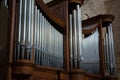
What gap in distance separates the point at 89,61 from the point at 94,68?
23 cm

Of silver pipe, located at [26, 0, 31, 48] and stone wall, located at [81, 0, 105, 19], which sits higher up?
stone wall, located at [81, 0, 105, 19]

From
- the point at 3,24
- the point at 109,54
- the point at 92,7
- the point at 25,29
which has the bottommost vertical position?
the point at 109,54

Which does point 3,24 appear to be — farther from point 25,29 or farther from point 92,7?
point 92,7

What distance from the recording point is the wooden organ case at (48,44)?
3711 millimetres

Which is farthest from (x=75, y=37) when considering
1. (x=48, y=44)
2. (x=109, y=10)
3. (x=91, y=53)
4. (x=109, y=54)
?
(x=109, y=10)

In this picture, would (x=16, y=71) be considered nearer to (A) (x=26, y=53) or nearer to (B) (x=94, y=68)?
(A) (x=26, y=53)

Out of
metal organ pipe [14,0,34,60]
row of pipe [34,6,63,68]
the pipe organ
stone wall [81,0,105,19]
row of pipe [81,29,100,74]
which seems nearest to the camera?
metal organ pipe [14,0,34,60]

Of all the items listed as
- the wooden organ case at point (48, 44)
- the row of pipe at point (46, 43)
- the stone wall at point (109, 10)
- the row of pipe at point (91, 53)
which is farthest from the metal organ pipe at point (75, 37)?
the stone wall at point (109, 10)

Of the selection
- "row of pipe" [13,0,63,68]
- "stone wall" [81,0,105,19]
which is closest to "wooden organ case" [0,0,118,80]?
"row of pipe" [13,0,63,68]

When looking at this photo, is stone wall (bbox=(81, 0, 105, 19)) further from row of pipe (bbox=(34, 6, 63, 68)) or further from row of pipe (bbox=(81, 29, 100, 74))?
row of pipe (bbox=(34, 6, 63, 68))

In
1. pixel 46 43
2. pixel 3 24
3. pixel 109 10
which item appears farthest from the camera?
pixel 109 10

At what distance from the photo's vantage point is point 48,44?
4.57 metres

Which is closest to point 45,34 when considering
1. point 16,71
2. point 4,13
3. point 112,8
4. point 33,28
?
point 33,28

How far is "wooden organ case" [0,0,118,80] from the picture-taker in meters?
3.71
